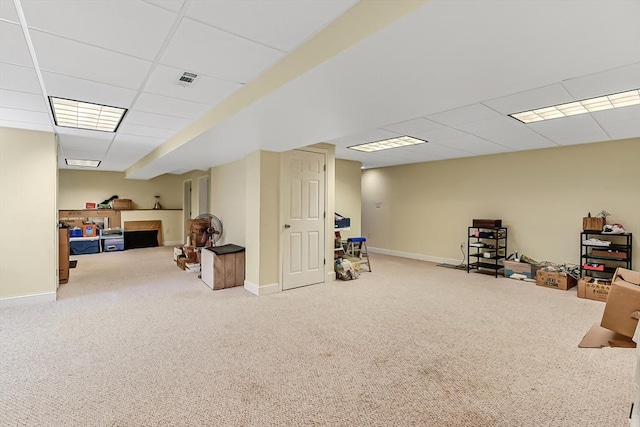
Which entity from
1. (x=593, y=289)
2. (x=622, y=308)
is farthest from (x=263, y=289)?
(x=593, y=289)

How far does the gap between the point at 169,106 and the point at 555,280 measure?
5693mm

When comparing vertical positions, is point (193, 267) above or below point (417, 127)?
below

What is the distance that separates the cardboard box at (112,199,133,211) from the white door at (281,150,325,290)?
263 inches

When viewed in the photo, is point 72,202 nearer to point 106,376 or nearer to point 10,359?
point 10,359

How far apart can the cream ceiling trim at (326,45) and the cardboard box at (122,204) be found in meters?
7.66

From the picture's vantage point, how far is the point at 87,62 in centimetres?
214

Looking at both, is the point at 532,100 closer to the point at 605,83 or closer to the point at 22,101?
the point at 605,83

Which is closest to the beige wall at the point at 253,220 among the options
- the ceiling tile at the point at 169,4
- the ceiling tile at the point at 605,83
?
the ceiling tile at the point at 169,4

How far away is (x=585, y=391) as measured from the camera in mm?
2154

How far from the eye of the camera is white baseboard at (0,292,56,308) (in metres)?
3.85

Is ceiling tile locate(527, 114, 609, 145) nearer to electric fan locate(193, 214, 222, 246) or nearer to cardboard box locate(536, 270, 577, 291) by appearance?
cardboard box locate(536, 270, 577, 291)

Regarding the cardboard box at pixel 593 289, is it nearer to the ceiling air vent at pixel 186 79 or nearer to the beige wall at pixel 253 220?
the beige wall at pixel 253 220

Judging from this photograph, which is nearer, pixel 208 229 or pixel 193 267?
pixel 208 229

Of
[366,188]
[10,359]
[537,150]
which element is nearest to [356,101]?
[10,359]
